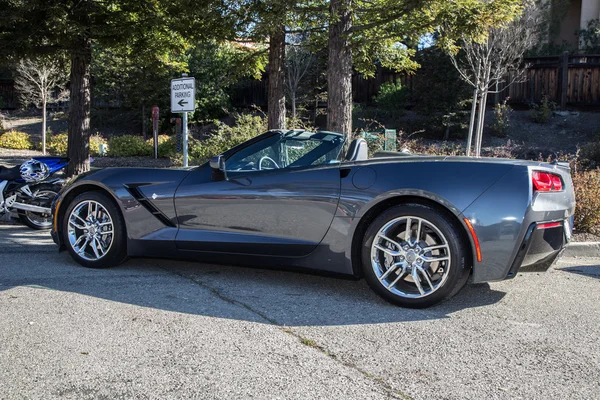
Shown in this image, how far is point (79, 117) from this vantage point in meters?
12.0

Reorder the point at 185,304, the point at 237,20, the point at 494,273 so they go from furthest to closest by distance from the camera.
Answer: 1. the point at 237,20
2. the point at 185,304
3. the point at 494,273

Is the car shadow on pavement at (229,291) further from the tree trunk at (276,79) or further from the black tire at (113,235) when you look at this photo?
the tree trunk at (276,79)

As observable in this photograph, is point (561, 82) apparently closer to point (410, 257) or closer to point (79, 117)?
point (79, 117)

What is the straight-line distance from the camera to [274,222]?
4.94m

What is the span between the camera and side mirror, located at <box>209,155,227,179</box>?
513cm

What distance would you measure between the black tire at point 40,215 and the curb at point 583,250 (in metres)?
6.79

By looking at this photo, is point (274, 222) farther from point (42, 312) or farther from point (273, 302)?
point (42, 312)

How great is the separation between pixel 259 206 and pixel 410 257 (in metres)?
1.36

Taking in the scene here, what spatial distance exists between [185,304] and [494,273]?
236 cm

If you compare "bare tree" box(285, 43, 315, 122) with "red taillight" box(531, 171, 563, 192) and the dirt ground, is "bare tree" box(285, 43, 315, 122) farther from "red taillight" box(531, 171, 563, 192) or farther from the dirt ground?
"red taillight" box(531, 171, 563, 192)

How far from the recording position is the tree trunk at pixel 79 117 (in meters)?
11.9

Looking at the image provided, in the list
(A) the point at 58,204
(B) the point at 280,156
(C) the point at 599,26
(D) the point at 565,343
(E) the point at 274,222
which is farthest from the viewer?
(C) the point at 599,26

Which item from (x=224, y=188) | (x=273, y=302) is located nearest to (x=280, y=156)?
(x=224, y=188)

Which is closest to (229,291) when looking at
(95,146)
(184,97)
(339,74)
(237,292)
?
(237,292)
